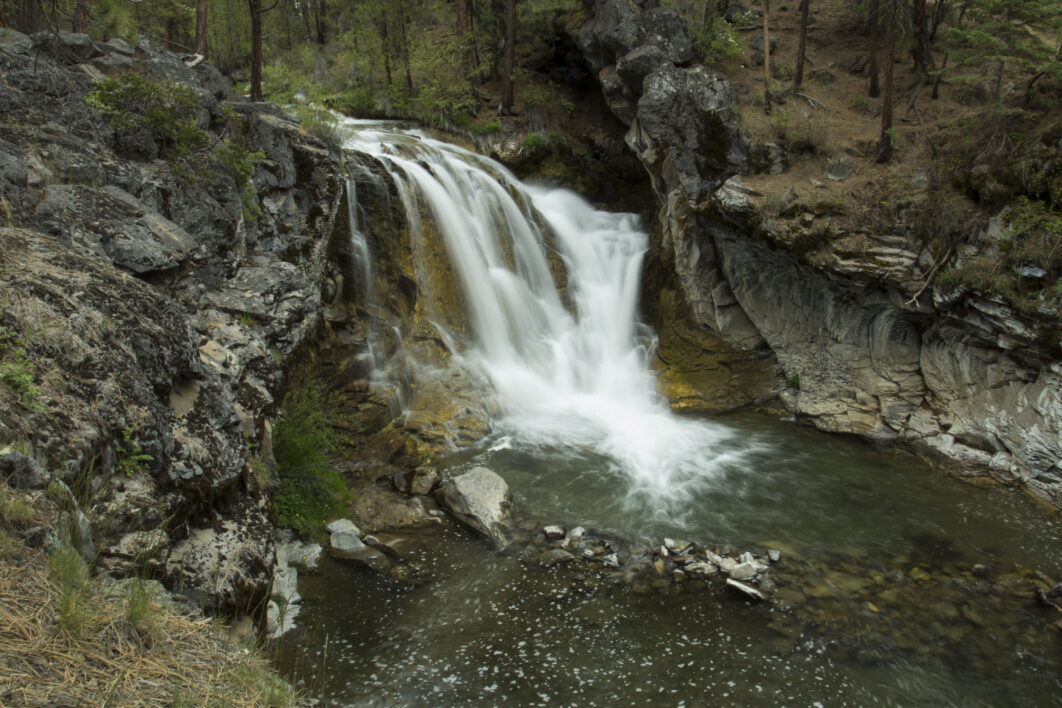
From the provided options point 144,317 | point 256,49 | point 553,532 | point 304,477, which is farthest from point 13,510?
point 256,49

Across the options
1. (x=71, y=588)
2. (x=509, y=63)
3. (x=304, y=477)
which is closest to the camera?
(x=71, y=588)

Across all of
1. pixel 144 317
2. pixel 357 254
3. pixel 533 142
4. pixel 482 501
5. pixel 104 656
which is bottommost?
pixel 482 501

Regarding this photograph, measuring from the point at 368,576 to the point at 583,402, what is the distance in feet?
22.7

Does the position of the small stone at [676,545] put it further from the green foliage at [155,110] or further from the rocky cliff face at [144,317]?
the green foliage at [155,110]

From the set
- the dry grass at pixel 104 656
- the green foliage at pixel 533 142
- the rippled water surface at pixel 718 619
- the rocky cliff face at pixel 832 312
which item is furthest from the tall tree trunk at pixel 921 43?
the dry grass at pixel 104 656

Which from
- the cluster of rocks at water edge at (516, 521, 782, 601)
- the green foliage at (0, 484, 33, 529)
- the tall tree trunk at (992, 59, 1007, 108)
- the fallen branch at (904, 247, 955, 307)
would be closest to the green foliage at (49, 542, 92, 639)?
the green foliage at (0, 484, 33, 529)

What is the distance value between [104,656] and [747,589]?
6.24m

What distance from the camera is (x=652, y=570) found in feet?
24.0

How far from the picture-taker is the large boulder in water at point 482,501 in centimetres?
804

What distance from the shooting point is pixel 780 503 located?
30.2 feet

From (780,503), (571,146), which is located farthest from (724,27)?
(780,503)

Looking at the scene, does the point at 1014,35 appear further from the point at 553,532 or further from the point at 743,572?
the point at 553,532

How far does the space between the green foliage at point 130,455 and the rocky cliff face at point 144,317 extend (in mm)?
17

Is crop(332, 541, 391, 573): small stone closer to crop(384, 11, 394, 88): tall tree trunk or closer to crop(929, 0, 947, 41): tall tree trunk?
crop(384, 11, 394, 88): tall tree trunk
